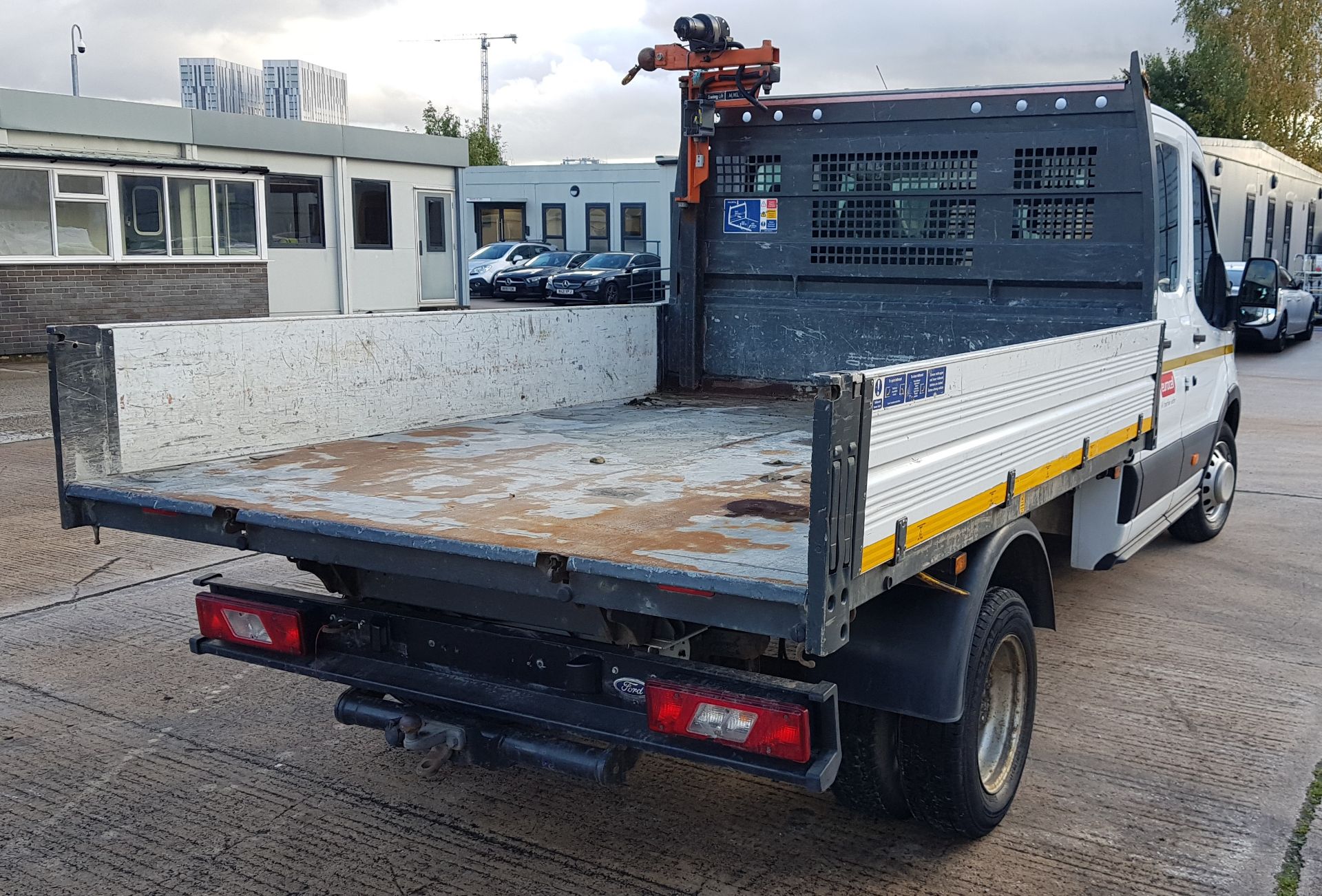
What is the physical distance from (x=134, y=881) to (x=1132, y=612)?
201 inches

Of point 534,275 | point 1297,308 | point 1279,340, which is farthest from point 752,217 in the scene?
point 534,275

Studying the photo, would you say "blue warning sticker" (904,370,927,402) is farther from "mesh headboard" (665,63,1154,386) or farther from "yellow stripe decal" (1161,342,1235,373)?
"mesh headboard" (665,63,1154,386)

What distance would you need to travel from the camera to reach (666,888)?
12.5 feet

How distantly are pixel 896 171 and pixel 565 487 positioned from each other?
3.07 metres

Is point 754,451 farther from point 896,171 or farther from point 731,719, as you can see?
point 896,171

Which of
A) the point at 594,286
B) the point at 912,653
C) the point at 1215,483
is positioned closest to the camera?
the point at 912,653

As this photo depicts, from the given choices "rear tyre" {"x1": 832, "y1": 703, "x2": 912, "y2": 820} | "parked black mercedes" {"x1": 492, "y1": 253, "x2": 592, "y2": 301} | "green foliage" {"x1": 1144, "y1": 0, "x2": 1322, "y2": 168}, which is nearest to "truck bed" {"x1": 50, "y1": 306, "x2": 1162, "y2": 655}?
"rear tyre" {"x1": 832, "y1": 703, "x2": 912, "y2": 820}

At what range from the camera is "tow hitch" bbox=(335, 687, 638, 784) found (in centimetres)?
358

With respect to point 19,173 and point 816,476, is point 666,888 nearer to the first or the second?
point 816,476

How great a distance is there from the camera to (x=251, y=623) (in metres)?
4.10

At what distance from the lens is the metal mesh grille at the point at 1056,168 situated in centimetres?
592

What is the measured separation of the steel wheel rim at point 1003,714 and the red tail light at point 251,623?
7.30 ft

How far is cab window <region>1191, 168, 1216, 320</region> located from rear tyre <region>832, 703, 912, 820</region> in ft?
12.5

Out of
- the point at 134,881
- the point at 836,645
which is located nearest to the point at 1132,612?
the point at 836,645
